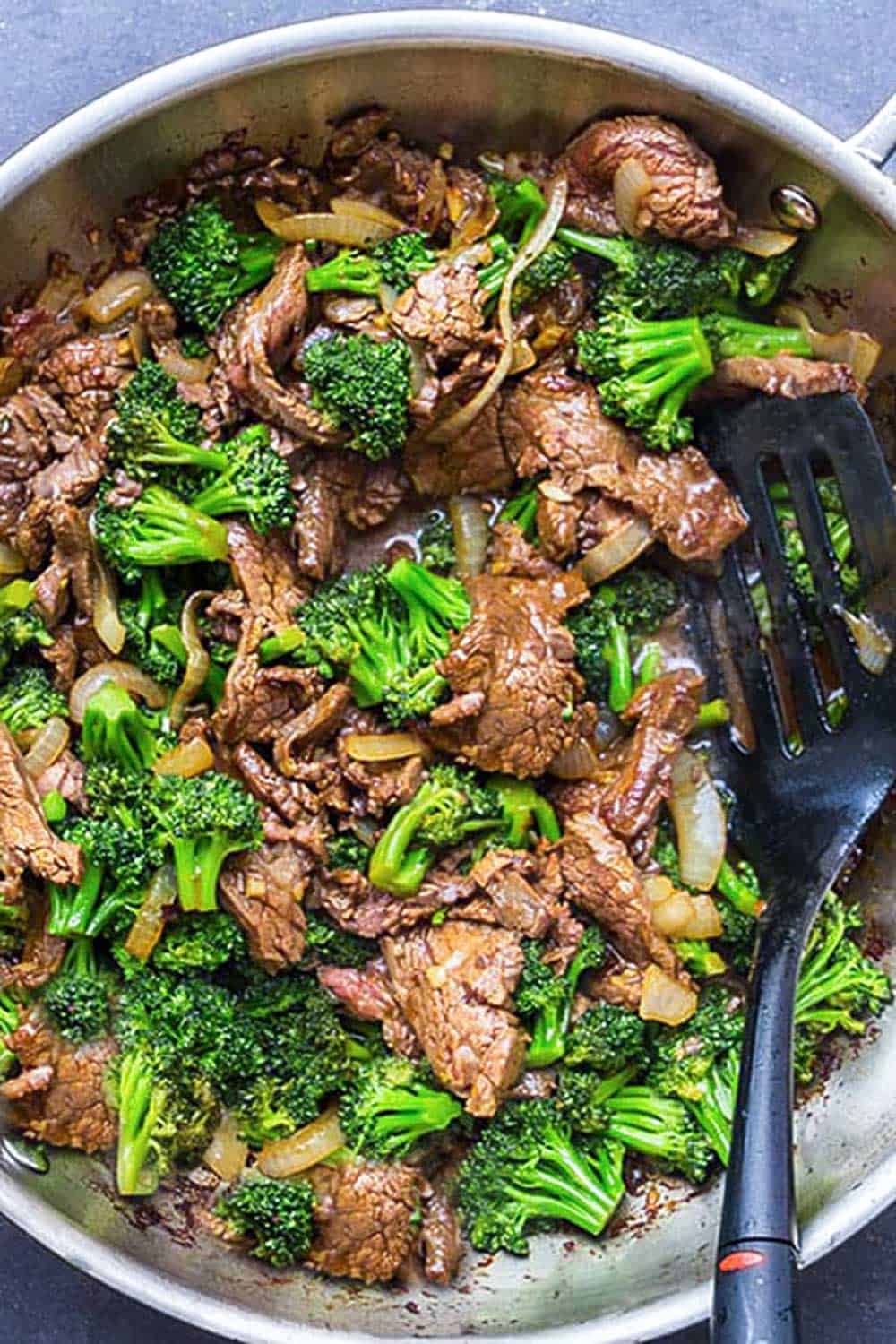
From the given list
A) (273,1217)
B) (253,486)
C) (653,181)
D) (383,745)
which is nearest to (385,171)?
(653,181)

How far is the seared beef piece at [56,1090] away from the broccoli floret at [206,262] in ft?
5.34

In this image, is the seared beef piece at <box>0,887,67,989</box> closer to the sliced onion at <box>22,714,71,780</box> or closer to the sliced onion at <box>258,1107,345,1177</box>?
the sliced onion at <box>22,714,71,780</box>

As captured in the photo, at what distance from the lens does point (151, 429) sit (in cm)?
349

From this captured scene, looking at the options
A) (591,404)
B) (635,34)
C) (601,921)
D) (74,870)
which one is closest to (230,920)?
(74,870)

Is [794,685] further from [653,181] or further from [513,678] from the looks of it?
[653,181]

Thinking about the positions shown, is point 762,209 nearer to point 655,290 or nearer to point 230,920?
point 655,290

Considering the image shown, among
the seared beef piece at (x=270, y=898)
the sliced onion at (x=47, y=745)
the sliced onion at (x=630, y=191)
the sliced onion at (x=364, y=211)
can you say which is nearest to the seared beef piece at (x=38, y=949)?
the sliced onion at (x=47, y=745)

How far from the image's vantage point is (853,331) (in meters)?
3.67

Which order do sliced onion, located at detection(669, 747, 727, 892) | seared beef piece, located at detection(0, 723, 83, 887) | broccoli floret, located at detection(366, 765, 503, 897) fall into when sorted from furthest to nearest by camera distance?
sliced onion, located at detection(669, 747, 727, 892) < broccoli floret, located at detection(366, 765, 503, 897) < seared beef piece, located at detection(0, 723, 83, 887)

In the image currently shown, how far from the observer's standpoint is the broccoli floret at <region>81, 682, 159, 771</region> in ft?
11.3

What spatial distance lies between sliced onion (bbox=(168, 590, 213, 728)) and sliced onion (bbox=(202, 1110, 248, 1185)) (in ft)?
3.04

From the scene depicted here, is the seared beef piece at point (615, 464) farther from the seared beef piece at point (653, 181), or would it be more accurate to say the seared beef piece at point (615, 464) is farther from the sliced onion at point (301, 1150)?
the sliced onion at point (301, 1150)

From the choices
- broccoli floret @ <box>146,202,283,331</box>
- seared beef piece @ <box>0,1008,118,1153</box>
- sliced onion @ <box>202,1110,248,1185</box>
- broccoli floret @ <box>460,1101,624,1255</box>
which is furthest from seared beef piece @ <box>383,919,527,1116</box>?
broccoli floret @ <box>146,202,283,331</box>

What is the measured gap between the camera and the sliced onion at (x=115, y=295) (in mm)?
3535
